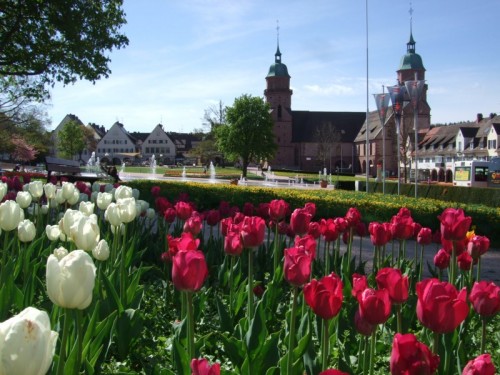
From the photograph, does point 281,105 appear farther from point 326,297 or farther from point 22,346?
point 22,346

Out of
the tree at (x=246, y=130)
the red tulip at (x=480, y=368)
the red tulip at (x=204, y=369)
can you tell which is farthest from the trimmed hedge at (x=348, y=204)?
the tree at (x=246, y=130)

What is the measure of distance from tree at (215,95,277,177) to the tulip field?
5332 cm

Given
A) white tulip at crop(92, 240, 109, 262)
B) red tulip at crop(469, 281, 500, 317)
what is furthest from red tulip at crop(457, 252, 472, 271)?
white tulip at crop(92, 240, 109, 262)

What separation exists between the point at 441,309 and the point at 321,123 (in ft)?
322

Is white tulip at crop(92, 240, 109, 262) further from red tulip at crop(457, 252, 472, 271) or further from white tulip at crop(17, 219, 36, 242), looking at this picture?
red tulip at crop(457, 252, 472, 271)

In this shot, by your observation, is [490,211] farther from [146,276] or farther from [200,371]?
[200,371]

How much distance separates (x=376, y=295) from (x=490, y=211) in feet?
44.4

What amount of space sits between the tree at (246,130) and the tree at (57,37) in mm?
39701

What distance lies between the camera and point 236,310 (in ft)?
12.9

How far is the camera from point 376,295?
2008 mm

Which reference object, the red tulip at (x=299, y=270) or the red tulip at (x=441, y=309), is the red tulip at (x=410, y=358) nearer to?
the red tulip at (x=441, y=309)

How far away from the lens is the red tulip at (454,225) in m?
3.53

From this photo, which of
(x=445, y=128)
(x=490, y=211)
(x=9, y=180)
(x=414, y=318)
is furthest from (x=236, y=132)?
(x=414, y=318)

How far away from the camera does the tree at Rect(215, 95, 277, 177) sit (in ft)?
194
